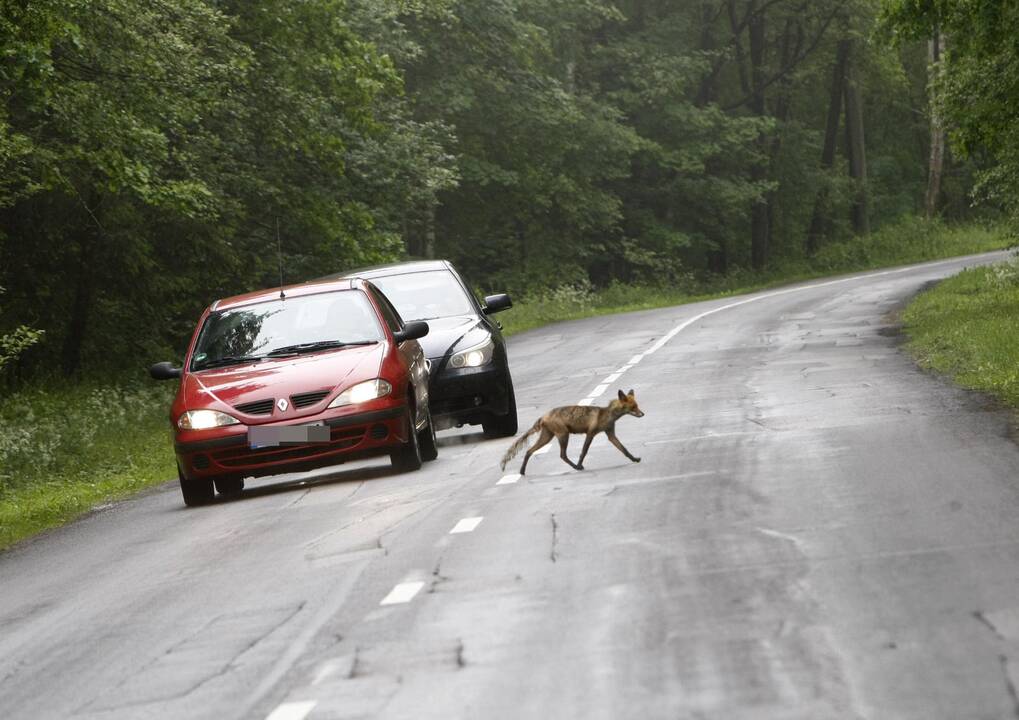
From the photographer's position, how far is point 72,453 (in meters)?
18.6

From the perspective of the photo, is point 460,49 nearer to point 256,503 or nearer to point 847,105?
point 847,105

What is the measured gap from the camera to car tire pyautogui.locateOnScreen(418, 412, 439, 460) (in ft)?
47.3

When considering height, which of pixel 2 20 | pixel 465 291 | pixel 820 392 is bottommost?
pixel 820 392

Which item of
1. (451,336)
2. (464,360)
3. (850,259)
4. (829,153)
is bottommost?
(850,259)

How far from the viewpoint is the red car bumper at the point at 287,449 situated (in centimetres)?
1302

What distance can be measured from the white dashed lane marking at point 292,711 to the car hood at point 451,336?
960 centimetres

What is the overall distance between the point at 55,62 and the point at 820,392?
464 inches

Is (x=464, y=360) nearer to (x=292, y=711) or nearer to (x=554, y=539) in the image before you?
(x=554, y=539)

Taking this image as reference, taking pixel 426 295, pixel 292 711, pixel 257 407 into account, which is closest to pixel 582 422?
pixel 257 407

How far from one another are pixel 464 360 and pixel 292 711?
981 centimetres

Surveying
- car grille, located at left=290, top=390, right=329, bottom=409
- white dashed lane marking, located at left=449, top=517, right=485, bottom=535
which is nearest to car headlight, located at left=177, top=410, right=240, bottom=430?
car grille, located at left=290, top=390, right=329, bottom=409

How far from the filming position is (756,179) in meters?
64.3

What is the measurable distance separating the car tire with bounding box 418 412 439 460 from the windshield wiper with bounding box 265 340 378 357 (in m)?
0.94

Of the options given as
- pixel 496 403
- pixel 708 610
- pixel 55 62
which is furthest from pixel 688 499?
pixel 55 62
